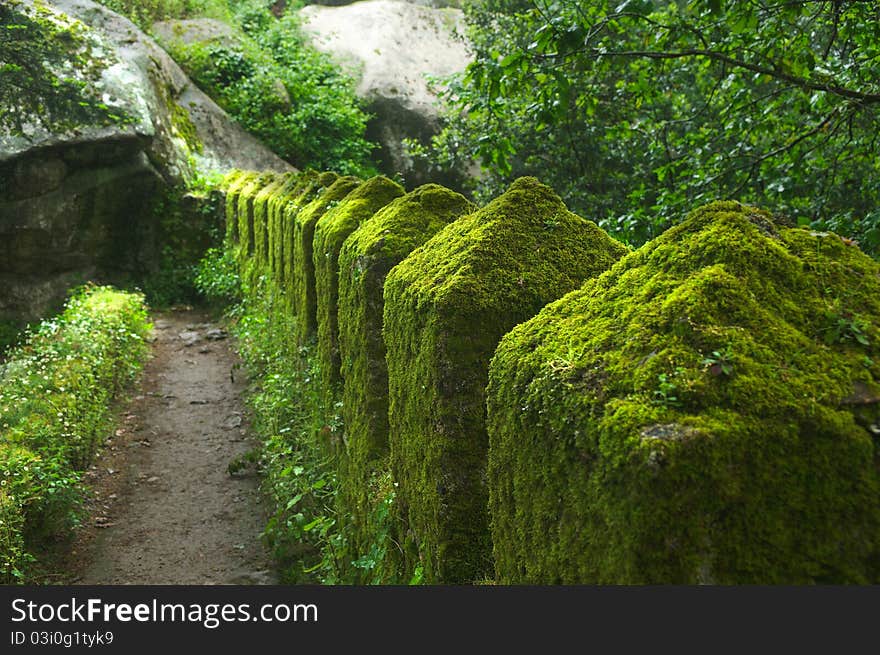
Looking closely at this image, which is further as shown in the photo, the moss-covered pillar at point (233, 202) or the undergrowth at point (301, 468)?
the moss-covered pillar at point (233, 202)

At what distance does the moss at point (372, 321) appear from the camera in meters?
3.85

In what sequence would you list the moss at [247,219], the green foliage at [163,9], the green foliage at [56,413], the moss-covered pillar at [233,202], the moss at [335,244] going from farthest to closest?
the green foliage at [163,9] < the moss-covered pillar at [233,202] < the moss at [247,219] < the green foliage at [56,413] < the moss at [335,244]

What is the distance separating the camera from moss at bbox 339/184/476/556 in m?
3.85

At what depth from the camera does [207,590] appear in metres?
1.84

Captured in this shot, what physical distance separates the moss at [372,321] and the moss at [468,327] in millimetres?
788

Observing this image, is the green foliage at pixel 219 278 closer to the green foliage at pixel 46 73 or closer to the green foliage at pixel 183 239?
the green foliage at pixel 183 239

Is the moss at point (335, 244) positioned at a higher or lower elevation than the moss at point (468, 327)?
higher

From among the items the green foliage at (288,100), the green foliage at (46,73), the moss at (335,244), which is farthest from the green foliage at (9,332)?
the moss at (335,244)

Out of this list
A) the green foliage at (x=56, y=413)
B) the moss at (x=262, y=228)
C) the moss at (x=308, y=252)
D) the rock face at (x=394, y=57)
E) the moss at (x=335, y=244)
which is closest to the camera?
the moss at (x=335, y=244)

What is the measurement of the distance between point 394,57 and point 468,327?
24.3 meters

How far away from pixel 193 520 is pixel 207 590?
4.68 metres

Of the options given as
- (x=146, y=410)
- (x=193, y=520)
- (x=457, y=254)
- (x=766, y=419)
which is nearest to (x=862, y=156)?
(x=457, y=254)

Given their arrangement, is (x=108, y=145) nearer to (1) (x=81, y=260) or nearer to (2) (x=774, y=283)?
(1) (x=81, y=260)

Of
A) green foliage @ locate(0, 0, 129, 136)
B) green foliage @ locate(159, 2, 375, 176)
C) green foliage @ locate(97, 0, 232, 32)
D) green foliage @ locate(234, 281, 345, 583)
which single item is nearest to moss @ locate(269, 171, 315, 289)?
green foliage @ locate(234, 281, 345, 583)
